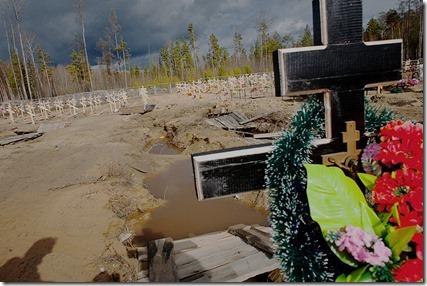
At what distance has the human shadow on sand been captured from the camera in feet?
10.2

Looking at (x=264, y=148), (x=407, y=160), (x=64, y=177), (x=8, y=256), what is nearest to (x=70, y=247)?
(x=8, y=256)

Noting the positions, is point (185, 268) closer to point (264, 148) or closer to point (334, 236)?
point (264, 148)

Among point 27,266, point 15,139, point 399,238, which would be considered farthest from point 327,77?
point 15,139

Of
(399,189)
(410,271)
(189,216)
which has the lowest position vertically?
(189,216)

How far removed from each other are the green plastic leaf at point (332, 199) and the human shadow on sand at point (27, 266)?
11.2 ft

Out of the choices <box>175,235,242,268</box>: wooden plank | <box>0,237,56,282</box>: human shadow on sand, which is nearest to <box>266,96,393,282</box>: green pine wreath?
<box>175,235,242,268</box>: wooden plank

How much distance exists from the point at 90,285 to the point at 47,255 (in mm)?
2917

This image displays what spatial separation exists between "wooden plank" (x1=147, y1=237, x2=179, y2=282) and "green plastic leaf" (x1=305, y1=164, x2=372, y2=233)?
1.65m

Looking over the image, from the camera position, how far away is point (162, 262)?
2.44m

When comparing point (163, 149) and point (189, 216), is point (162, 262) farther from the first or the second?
point (163, 149)

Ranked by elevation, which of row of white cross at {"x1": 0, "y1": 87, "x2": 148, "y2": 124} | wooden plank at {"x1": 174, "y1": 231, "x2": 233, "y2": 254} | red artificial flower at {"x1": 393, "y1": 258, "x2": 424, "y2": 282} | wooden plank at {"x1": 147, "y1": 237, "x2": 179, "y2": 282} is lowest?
wooden plank at {"x1": 174, "y1": 231, "x2": 233, "y2": 254}

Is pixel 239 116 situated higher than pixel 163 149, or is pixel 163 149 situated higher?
pixel 239 116

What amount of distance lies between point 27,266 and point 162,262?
2059mm

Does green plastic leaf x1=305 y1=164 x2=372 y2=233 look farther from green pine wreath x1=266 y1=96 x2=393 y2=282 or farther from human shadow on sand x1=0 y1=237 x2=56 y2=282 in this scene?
human shadow on sand x1=0 y1=237 x2=56 y2=282
